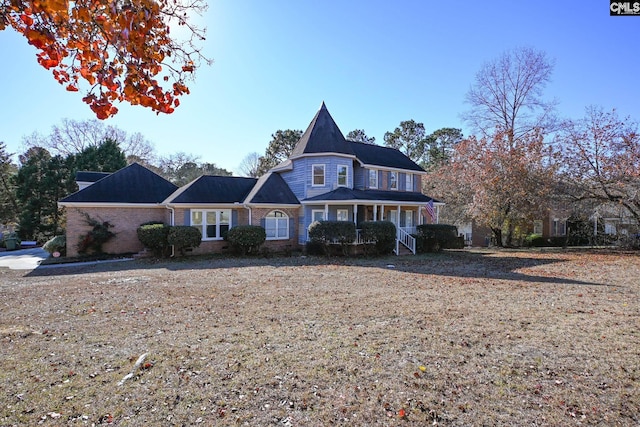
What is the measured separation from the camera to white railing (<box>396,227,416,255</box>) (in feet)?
65.5

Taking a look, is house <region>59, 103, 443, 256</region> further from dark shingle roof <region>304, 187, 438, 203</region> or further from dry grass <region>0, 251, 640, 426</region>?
dry grass <region>0, 251, 640, 426</region>

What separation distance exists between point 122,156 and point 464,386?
115 ft

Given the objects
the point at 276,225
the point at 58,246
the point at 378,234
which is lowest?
the point at 58,246

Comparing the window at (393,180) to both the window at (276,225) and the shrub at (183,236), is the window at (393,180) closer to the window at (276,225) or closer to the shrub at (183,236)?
the window at (276,225)

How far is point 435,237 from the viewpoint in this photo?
Result: 20.9 metres

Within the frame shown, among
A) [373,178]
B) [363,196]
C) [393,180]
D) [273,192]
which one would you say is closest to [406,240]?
[363,196]

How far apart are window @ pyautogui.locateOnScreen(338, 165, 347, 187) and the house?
6 cm

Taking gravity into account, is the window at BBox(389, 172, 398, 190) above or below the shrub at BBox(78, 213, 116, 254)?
above

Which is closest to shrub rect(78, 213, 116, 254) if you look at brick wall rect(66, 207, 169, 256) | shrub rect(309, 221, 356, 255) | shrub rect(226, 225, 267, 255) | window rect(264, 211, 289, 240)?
brick wall rect(66, 207, 169, 256)

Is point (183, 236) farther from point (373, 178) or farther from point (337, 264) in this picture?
point (373, 178)

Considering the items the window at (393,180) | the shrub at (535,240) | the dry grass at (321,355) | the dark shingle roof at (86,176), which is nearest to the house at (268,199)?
the window at (393,180)

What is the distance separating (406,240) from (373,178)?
15.2 feet

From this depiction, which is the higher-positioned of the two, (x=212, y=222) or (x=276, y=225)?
(x=212, y=222)

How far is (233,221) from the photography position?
20.0 meters
